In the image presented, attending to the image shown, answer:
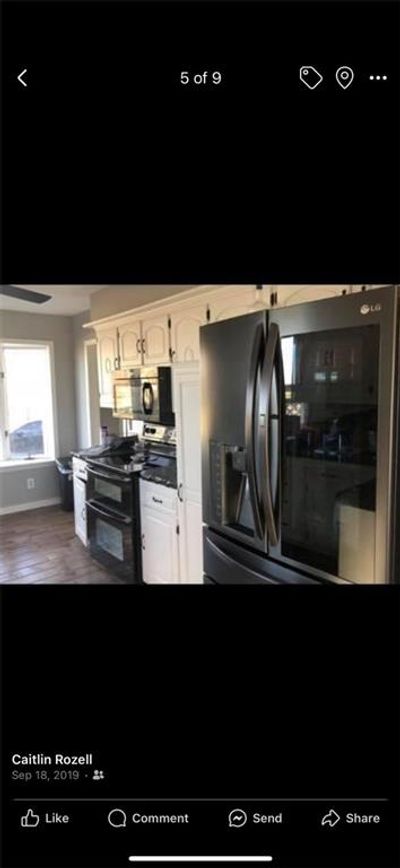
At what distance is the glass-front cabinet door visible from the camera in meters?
0.77

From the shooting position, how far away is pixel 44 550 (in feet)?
5.60

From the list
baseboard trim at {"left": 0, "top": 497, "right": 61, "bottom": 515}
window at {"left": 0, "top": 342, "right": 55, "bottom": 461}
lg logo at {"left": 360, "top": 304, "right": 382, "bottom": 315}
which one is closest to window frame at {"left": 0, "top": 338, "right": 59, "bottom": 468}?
window at {"left": 0, "top": 342, "right": 55, "bottom": 461}

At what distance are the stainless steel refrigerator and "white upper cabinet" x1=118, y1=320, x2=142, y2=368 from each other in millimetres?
967

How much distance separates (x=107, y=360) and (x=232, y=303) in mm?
1545

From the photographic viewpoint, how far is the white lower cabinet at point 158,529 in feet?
4.99

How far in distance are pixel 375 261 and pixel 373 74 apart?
161 mm

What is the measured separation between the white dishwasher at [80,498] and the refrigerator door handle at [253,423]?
1125mm

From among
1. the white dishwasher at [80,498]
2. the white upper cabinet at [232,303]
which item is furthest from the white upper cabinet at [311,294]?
the white dishwasher at [80,498]
